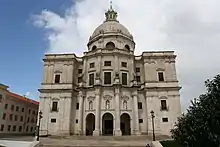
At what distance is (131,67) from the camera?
4272 cm

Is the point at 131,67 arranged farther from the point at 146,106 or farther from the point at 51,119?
the point at 51,119

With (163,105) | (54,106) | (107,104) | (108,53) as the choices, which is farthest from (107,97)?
(54,106)

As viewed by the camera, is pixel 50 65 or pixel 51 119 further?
pixel 50 65

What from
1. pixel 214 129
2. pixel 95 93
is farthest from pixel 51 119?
pixel 214 129

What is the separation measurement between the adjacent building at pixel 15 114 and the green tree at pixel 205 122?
37.7 meters

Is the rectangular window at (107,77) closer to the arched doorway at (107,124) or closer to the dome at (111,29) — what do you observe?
the arched doorway at (107,124)

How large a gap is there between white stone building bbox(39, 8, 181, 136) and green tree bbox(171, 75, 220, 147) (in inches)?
975

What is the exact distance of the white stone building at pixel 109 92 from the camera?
38781 millimetres

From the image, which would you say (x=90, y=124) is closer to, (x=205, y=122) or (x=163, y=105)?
(x=163, y=105)

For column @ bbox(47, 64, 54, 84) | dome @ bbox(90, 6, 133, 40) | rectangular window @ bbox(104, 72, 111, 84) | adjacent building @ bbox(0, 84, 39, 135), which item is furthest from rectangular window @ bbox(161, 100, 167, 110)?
adjacent building @ bbox(0, 84, 39, 135)

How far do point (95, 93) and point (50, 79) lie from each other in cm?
1073

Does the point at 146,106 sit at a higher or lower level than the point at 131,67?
lower

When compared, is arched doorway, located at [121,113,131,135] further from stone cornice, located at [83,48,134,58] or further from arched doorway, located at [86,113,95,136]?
stone cornice, located at [83,48,134,58]

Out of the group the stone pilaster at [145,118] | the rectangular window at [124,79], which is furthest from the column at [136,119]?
the rectangular window at [124,79]
